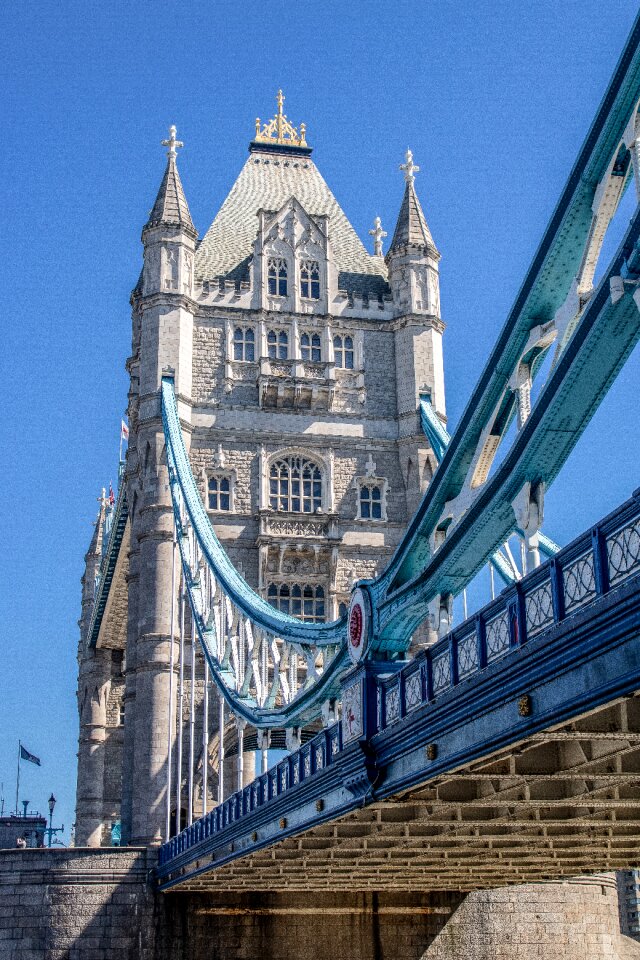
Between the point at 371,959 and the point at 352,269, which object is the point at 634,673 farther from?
the point at 352,269

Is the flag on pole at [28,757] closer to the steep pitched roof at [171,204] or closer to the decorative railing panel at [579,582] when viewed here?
the steep pitched roof at [171,204]

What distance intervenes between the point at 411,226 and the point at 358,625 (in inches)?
1139

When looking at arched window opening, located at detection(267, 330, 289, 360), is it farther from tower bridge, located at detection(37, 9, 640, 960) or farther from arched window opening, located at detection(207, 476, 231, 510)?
arched window opening, located at detection(207, 476, 231, 510)

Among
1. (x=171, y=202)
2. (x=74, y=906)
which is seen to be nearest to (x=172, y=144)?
(x=171, y=202)

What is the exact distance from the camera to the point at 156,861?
36.5m

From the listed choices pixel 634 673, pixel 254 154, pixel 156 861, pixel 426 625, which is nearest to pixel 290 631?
pixel 156 861

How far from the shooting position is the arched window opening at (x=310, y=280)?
47.1m

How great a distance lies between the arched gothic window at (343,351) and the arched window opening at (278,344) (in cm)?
160

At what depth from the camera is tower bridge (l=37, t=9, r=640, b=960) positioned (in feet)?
46.7

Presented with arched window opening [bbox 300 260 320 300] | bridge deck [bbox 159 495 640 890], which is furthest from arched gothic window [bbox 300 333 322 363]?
bridge deck [bbox 159 495 640 890]

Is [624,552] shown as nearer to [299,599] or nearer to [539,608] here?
[539,608]

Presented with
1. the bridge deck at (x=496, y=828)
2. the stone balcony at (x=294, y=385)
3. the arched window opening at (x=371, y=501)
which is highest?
the stone balcony at (x=294, y=385)

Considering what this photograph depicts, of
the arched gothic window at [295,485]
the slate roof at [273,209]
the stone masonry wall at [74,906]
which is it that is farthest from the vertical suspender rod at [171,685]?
the slate roof at [273,209]

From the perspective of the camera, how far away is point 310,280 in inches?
1864
